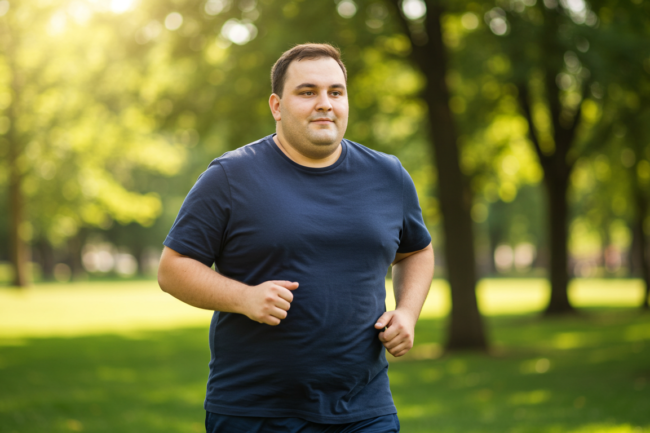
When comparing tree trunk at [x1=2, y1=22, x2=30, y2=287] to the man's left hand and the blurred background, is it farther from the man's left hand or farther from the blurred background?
the man's left hand

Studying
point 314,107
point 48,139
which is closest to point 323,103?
point 314,107

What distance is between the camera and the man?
257 centimetres

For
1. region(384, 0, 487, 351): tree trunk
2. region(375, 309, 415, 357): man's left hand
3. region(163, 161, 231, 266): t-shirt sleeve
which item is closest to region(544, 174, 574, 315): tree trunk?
region(384, 0, 487, 351): tree trunk

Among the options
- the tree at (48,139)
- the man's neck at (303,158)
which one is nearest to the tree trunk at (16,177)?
the tree at (48,139)

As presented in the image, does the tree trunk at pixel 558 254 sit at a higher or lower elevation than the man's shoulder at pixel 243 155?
lower

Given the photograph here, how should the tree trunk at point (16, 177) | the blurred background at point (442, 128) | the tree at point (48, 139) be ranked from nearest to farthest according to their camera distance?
the blurred background at point (442, 128)
the tree at point (48, 139)
the tree trunk at point (16, 177)

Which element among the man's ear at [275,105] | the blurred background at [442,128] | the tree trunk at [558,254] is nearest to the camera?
the man's ear at [275,105]

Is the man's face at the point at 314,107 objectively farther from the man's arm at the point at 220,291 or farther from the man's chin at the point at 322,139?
the man's arm at the point at 220,291

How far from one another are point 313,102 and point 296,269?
623mm

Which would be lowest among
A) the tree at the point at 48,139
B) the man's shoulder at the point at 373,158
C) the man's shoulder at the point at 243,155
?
the man's shoulder at the point at 373,158

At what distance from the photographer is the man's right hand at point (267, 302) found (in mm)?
2424

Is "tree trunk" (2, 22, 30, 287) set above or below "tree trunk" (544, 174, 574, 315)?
above

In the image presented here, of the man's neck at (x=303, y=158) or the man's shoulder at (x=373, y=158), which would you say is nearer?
the man's neck at (x=303, y=158)

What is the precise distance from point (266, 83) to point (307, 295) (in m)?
10.3
